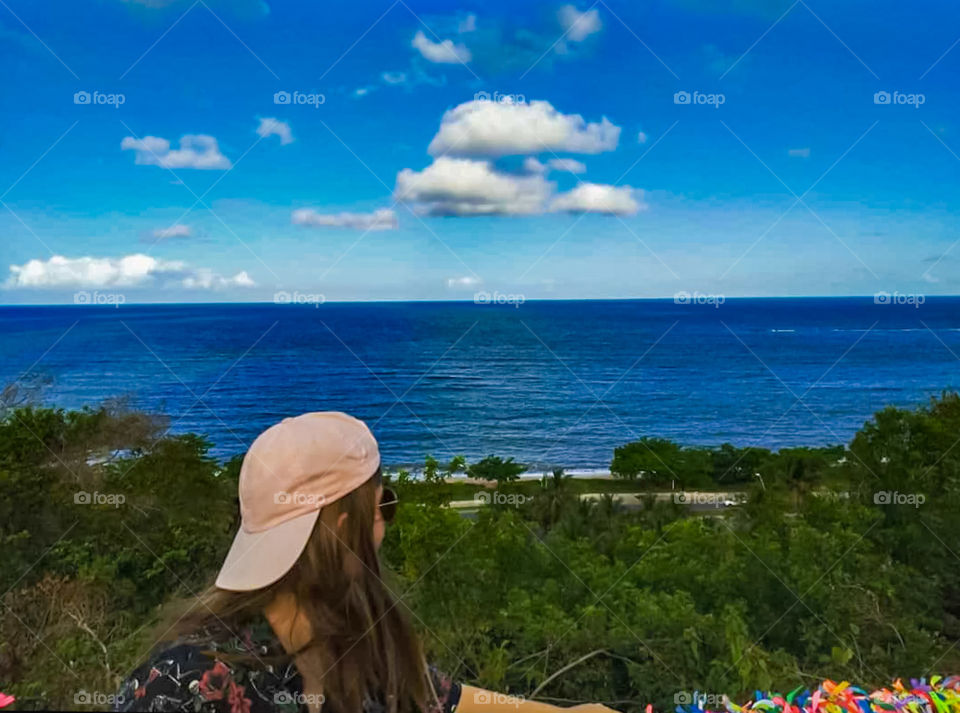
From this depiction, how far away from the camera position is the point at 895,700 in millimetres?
2656

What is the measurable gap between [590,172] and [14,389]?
90.0ft

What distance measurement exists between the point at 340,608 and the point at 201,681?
219 millimetres

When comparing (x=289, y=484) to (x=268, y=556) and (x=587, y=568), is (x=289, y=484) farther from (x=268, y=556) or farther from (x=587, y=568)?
(x=587, y=568)

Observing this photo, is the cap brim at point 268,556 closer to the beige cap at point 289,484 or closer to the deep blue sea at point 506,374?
the beige cap at point 289,484

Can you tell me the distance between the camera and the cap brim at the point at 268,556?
1.27 meters

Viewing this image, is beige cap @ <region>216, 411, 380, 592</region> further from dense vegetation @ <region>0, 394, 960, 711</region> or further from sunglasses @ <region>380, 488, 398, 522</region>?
dense vegetation @ <region>0, 394, 960, 711</region>

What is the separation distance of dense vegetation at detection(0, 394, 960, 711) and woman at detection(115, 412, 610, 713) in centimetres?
153

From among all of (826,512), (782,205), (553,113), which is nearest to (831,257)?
(782,205)

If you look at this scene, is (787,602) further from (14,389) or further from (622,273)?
(622,273)

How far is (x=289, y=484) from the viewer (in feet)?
4.35

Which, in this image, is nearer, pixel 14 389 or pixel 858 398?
pixel 14 389

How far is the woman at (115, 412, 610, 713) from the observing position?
1.24m

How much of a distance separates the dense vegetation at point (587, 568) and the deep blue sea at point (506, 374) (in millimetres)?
14793

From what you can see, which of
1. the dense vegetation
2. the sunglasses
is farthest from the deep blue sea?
the sunglasses
